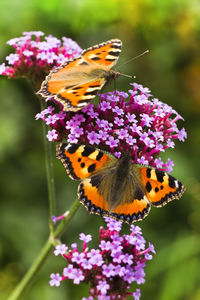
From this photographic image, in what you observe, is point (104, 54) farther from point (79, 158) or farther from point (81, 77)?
point (79, 158)

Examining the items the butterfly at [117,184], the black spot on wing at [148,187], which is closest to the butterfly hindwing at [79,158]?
the butterfly at [117,184]

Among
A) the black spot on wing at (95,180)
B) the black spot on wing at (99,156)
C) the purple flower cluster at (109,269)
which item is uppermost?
the black spot on wing at (99,156)

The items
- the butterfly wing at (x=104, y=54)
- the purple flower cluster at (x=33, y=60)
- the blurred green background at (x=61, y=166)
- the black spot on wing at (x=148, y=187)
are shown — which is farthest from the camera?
the blurred green background at (x=61, y=166)

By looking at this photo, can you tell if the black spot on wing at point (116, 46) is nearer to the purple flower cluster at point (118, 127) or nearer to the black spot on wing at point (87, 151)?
the purple flower cluster at point (118, 127)

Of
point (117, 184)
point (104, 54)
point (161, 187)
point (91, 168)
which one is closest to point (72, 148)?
point (91, 168)

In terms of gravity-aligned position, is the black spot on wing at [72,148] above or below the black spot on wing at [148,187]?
above

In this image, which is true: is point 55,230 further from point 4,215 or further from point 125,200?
point 4,215
